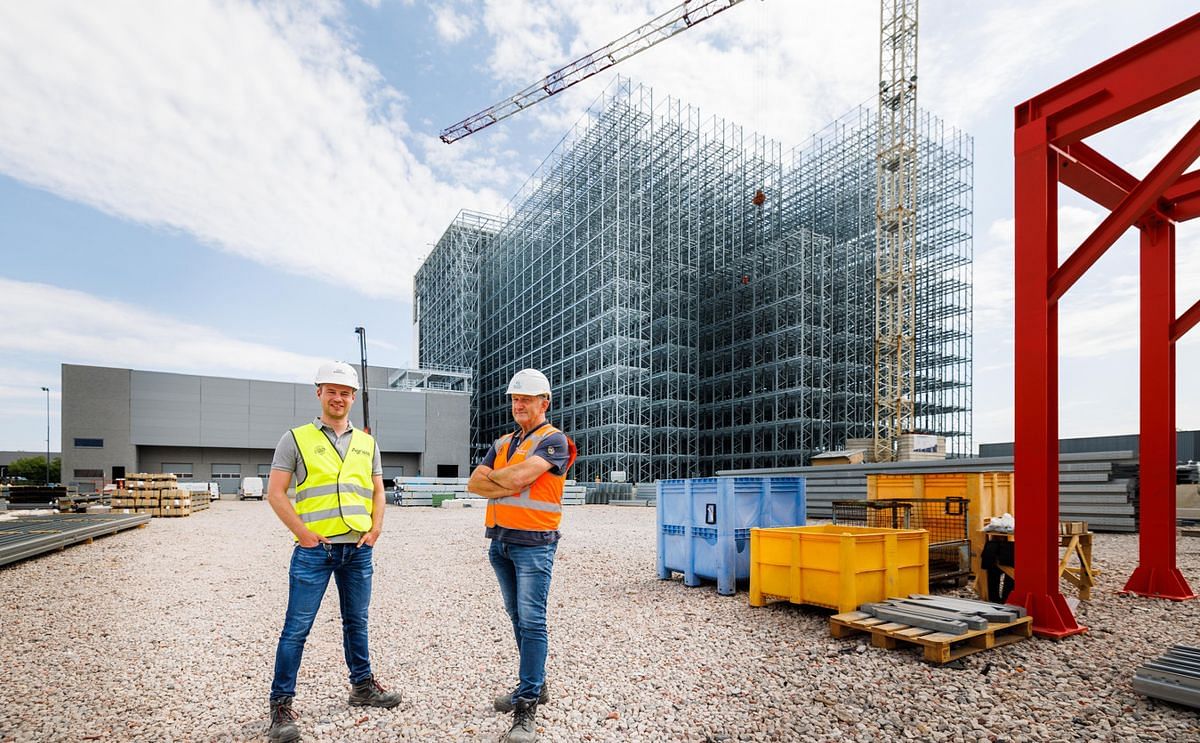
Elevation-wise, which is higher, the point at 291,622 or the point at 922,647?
the point at 291,622

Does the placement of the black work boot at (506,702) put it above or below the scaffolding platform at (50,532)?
above

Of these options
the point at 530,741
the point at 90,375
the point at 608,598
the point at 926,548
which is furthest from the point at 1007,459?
the point at 90,375

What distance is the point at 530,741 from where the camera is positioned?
3406 millimetres

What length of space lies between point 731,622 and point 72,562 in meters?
9.93

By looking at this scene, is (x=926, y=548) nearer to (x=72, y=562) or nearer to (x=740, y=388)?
(x=72, y=562)

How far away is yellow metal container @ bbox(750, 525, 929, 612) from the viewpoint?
586 centimetres

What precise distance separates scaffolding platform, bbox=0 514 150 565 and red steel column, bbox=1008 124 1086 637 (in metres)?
11.7

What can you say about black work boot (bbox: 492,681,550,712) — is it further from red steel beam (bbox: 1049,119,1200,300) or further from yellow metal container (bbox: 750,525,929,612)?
red steel beam (bbox: 1049,119,1200,300)

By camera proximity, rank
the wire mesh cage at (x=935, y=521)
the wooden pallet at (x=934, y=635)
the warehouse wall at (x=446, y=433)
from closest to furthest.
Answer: the wooden pallet at (x=934, y=635) → the wire mesh cage at (x=935, y=521) → the warehouse wall at (x=446, y=433)

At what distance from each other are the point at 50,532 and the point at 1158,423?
15.7 meters

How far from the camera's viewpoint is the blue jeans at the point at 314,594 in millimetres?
3453

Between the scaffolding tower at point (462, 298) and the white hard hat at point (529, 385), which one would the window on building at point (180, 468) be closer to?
the scaffolding tower at point (462, 298)

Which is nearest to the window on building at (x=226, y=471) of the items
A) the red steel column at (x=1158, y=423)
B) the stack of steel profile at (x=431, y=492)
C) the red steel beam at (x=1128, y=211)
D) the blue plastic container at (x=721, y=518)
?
the stack of steel profile at (x=431, y=492)

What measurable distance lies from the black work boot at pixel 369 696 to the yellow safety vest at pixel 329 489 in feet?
3.23
